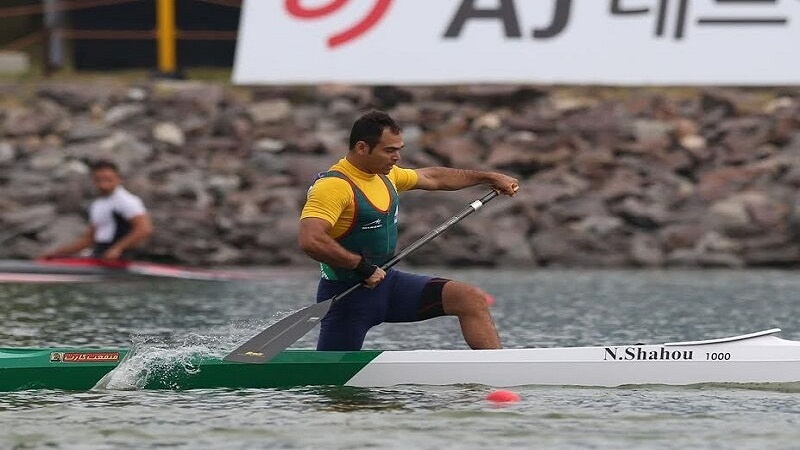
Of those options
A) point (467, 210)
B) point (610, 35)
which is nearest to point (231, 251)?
point (610, 35)

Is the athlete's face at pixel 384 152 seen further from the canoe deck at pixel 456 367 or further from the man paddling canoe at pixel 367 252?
the canoe deck at pixel 456 367

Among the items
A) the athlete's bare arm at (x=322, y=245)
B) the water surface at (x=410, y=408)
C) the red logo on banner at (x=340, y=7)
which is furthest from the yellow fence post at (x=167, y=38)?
the athlete's bare arm at (x=322, y=245)

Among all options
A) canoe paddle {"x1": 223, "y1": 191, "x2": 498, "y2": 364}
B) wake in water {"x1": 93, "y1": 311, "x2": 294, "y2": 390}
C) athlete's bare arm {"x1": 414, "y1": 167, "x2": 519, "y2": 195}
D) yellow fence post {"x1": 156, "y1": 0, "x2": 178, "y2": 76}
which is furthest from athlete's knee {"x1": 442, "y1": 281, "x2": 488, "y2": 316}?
yellow fence post {"x1": 156, "y1": 0, "x2": 178, "y2": 76}

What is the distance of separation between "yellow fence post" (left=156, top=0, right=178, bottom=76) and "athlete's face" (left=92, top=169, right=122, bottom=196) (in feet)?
19.5

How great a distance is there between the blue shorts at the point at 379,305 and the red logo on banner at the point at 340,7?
11.7 metres

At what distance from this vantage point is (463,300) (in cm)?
1198

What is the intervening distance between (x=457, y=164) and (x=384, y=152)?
40.6 feet

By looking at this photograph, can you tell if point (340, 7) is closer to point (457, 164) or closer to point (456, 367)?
point (457, 164)

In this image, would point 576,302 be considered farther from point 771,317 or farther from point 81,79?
point 81,79

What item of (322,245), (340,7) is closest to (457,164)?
(340,7)

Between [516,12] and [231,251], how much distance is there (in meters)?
4.62

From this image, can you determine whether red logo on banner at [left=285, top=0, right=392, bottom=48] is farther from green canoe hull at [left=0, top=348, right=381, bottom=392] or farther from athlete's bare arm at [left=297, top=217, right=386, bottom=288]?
athlete's bare arm at [left=297, top=217, right=386, bottom=288]

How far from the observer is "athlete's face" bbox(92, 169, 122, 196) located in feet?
65.9

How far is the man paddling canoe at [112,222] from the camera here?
66.5 ft
